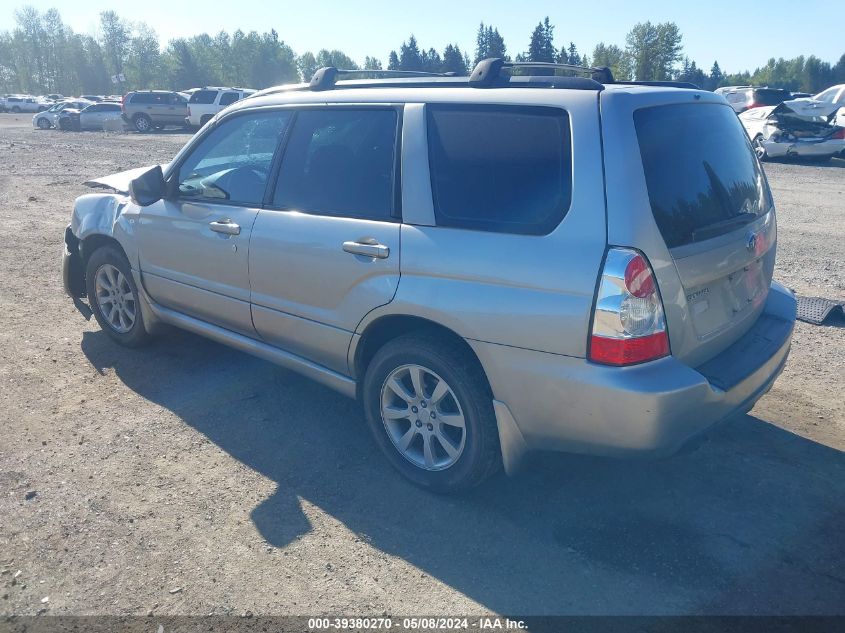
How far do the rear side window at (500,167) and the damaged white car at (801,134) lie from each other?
16.4 metres

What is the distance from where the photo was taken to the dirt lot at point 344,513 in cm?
289

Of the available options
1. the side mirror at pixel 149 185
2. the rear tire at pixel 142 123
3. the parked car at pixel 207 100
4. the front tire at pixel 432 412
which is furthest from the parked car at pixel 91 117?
the front tire at pixel 432 412

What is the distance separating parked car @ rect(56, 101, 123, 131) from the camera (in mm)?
36438

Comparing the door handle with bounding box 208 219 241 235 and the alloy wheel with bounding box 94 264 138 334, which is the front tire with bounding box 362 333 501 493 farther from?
the alloy wheel with bounding box 94 264 138 334

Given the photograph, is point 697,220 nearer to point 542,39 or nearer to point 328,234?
point 328,234

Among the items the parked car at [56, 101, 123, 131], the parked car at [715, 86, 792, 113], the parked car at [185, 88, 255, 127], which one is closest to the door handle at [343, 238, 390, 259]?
→ the parked car at [715, 86, 792, 113]

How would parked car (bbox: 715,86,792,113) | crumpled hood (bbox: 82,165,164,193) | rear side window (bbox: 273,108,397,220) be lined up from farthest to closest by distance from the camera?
parked car (bbox: 715,86,792,113) → crumpled hood (bbox: 82,165,164,193) → rear side window (bbox: 273,108,397,220)

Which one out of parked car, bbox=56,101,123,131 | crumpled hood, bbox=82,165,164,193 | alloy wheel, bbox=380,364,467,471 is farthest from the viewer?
parked car, bbox=56,101,123,131

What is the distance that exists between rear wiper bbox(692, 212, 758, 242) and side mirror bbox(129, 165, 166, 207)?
339cm

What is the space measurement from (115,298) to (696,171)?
4.26m

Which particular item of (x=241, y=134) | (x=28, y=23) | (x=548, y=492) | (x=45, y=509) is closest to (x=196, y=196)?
(x=241, y=134)

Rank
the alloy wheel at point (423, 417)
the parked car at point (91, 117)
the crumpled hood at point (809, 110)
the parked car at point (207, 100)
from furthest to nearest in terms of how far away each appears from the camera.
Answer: the parked car at point (91, 117) → the parked car at point (207, 100) → the crumpled hood at point (809, 110) → the alloy wheel at point (423, 417)

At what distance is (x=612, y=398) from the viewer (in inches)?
111

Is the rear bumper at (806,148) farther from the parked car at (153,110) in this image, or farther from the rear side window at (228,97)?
the parked car at (153,110)
